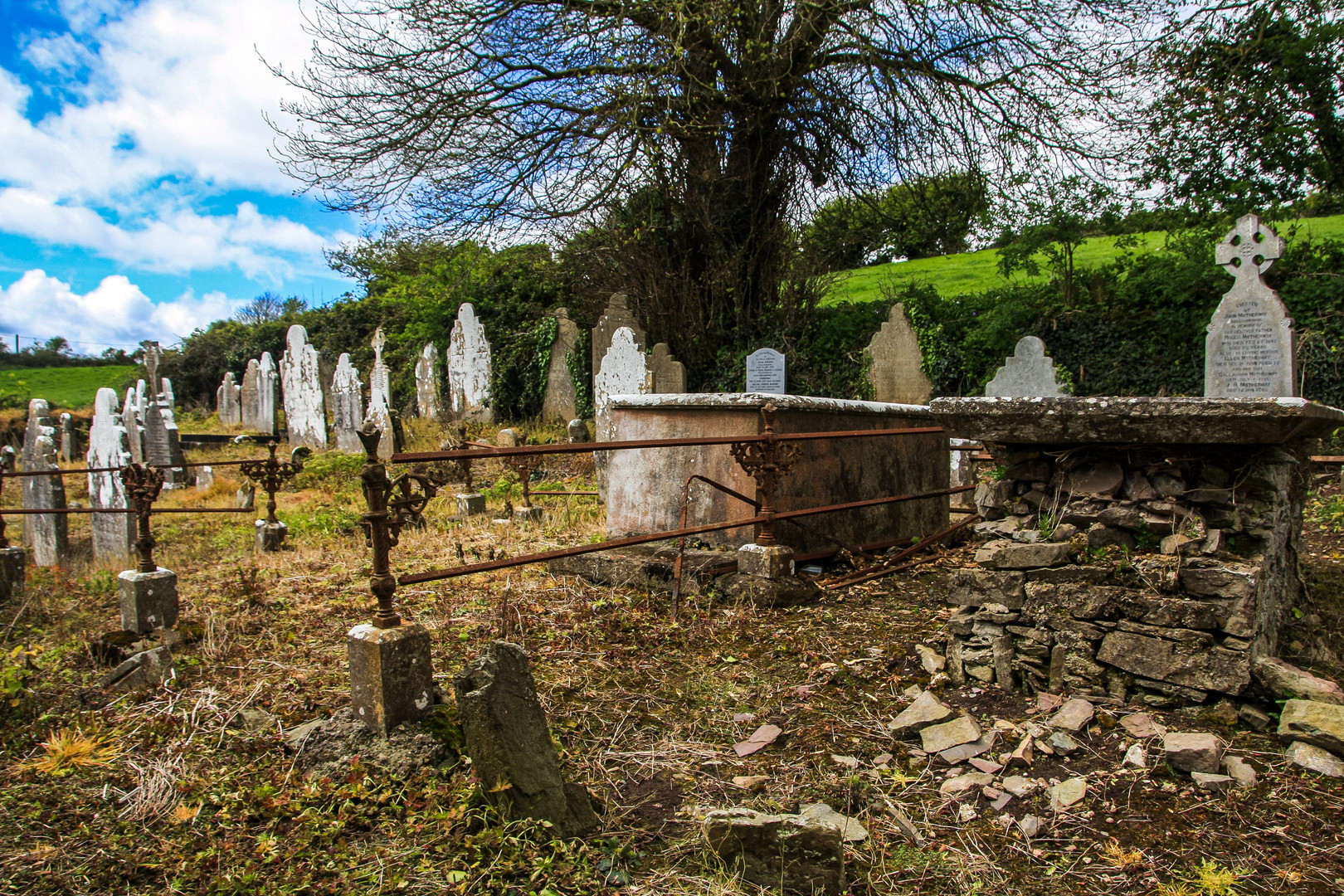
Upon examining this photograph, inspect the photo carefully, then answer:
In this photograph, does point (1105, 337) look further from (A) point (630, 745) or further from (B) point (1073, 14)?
(A) point (630, 745)

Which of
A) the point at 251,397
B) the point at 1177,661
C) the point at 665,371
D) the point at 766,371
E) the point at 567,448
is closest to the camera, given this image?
the point at 1177,661

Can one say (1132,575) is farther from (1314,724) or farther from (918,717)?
(918,717)

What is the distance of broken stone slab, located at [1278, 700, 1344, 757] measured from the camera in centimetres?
229

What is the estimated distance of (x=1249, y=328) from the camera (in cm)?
784

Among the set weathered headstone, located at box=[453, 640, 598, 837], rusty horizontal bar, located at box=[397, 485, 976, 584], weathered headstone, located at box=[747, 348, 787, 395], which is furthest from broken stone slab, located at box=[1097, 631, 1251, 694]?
weathered headstone, located at box=[747, 348, 787, 395]

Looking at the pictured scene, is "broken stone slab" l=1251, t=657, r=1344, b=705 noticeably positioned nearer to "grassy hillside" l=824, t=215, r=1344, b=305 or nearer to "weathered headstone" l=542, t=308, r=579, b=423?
"weathered headstone" l=542, t=308, r=579, b=423

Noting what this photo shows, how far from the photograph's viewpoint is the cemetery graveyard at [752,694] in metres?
1.97

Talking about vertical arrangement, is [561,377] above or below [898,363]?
above

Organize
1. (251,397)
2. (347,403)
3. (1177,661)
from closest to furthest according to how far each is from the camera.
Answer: (1177,661), (347,403), (251,397)

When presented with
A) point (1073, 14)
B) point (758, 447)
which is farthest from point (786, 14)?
point (758, 447)

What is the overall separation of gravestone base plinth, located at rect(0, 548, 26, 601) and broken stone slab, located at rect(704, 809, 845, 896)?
227 inches

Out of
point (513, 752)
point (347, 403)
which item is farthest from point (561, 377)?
point (513, 752)

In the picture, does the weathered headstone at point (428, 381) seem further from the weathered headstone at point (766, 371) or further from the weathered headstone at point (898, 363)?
the weathered headstone at point (898, 363)

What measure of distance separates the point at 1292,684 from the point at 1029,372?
7725 mm
